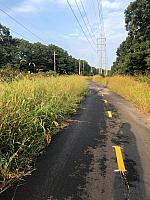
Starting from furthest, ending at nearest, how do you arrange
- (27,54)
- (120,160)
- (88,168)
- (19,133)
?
(27,54) → (19,133) → (120,160) → (88,168)

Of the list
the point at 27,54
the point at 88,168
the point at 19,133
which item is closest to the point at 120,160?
the point at 88,168

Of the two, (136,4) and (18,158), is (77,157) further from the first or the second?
(136,4)

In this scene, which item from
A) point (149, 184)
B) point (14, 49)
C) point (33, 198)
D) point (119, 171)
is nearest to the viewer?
point (33, 198)

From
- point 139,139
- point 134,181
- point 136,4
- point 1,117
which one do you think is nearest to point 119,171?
point 134,181

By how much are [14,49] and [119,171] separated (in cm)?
10021

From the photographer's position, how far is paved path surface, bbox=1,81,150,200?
5246 millimetres

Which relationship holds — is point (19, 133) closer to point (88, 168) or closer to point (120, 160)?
point (88, 168)

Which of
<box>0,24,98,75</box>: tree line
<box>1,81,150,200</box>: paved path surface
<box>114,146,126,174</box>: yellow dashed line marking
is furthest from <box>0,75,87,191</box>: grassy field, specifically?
<box>0,24,98,75</box>: tree line

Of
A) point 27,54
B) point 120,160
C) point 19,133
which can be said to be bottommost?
A: point 120,160

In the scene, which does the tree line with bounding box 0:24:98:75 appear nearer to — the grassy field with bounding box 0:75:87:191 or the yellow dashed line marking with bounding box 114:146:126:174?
the grassy field with bounding box 0:75:87:191

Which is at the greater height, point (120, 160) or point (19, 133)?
point (19, 133)

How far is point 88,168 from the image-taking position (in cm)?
661

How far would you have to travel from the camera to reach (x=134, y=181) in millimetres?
5855

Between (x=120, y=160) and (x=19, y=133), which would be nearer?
(x=120, y=160)
